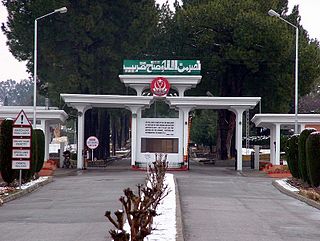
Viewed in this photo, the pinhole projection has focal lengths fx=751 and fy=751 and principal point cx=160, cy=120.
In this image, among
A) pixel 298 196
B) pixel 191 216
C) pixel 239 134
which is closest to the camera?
pixel 191 216

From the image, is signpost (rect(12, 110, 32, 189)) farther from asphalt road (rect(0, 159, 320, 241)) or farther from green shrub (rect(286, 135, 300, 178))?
green shrub (rect(286, 135, 300, 178))

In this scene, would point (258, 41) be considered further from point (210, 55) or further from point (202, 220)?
point (202, 220)

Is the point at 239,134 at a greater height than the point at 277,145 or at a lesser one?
greater

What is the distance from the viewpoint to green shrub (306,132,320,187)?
2978cm

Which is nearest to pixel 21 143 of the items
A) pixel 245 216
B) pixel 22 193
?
pixel 22 193

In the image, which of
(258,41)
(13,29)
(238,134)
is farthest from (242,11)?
(13,29)

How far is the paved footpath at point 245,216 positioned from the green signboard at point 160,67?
22.1 meters

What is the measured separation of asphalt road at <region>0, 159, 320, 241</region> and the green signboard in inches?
859

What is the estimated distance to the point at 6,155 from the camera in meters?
29.8

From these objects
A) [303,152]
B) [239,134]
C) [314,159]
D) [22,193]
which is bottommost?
[22,193]

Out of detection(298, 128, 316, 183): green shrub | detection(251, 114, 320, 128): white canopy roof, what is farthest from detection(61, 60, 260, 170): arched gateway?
detection(298, 128, 316, 183): green shrub

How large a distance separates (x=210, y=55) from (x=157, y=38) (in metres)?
6.33

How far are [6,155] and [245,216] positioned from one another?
13.2 meters

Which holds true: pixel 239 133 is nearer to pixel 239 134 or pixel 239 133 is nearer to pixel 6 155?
pixel 239 134
